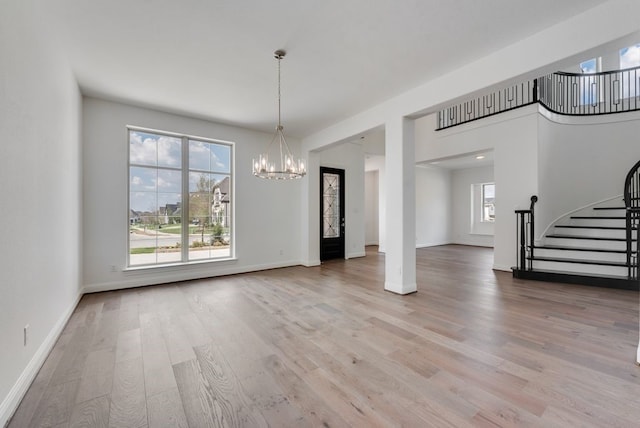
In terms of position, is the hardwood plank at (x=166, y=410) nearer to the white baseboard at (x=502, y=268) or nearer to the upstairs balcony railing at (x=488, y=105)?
the white baseboard at (x=502, y=268)

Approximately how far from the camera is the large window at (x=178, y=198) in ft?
15.6

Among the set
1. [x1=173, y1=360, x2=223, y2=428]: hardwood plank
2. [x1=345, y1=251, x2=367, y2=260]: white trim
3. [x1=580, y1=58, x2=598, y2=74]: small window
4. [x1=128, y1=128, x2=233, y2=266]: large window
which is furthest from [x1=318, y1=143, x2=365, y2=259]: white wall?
[x1=580, y1=58, x2=598, y2=74]: small window

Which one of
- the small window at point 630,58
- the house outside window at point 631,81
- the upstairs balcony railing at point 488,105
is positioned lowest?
the upstairs balcony railing at point 488,105

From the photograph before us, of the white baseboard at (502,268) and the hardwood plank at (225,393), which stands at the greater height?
the white baseboard at (502,268)

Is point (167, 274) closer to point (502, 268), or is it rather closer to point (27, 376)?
point (27, 376)

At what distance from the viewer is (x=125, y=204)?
4.53 m

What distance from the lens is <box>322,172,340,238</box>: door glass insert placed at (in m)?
7.26

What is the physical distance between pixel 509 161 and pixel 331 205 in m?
4.07

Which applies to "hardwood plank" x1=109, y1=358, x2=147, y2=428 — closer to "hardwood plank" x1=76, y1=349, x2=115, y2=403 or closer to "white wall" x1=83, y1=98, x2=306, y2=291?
"hardwood plank" x1=76, y1=349, x2=115, y2=403

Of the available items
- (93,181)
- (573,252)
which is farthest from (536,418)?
(93,181)

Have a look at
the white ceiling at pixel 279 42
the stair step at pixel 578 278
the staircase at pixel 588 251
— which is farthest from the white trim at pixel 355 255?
the white ceiling at pixel 279 42

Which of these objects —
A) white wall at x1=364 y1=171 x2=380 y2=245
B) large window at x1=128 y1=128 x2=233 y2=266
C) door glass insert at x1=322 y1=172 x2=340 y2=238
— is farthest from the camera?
white wall at x1=364 y1=171 x2=380 y2=245

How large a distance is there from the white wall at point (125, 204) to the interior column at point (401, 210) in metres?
2.74

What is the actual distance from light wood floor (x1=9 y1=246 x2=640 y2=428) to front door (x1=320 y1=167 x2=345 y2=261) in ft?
10.4
